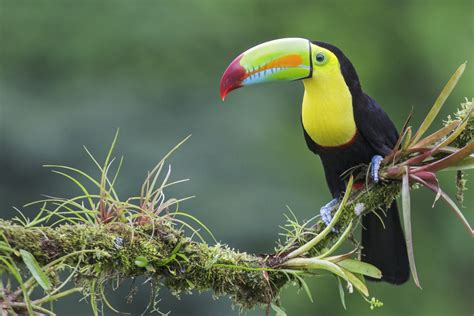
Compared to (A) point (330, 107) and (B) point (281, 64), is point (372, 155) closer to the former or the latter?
(A) point (330, 107)

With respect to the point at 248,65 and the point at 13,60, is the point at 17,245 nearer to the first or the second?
the point at 248,65

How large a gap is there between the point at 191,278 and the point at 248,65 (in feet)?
3.62

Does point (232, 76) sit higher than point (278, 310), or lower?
higher

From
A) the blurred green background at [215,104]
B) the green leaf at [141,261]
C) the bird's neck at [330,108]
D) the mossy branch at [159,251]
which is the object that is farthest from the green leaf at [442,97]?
the blurred green background at [215,104]

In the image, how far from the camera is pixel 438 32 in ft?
32.4

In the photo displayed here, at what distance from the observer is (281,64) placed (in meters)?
3.26

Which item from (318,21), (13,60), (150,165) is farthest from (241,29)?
(150,165)

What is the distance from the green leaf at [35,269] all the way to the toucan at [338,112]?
130 centimetres

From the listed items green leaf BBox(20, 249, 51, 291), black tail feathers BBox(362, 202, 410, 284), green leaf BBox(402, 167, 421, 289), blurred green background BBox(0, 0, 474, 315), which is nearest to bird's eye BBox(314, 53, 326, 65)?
black tail feathers BBox(362, 202, 410, 284)

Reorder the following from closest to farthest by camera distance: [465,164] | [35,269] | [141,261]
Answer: [35,269] < [141,261] < [465,164]

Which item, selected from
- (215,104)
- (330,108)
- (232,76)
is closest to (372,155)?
(330,108)

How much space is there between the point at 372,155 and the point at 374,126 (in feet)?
0.39

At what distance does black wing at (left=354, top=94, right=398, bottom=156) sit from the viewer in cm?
332

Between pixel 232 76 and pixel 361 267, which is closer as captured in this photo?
pixel 361 267
